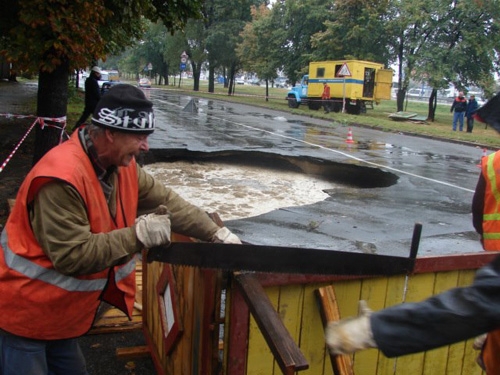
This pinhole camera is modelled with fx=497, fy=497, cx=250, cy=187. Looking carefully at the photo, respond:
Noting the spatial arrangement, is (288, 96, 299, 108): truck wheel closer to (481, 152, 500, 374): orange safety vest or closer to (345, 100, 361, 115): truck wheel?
(345, 100, 361, 115): truck wheel

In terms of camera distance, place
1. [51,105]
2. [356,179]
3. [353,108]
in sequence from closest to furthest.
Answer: [51,105] → [356,179] → [353,108]

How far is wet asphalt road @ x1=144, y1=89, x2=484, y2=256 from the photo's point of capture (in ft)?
21.4

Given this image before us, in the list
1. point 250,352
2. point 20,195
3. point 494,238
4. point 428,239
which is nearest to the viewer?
point 20,195

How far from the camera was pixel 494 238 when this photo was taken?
2.52 m

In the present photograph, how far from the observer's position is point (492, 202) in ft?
8.11

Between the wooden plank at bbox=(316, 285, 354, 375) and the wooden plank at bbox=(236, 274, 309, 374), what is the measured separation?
0.42m

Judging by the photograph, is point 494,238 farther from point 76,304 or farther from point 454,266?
point 76,304

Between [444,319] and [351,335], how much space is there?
1.02 ft

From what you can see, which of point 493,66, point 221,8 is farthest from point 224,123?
point 221,8

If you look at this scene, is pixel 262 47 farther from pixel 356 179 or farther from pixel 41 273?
pixel 41 273

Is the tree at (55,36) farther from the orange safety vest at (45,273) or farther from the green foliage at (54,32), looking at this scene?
the orange safety vest at (45,273)

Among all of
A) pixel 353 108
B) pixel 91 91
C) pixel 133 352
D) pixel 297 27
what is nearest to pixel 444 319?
pixel 133 352

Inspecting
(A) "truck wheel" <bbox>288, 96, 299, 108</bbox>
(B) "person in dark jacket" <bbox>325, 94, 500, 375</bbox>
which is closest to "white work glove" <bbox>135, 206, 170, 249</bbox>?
(B) "person in dark jacket" <bbox>325, 94, 500, 375</bbox>

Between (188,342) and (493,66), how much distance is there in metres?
32.8
